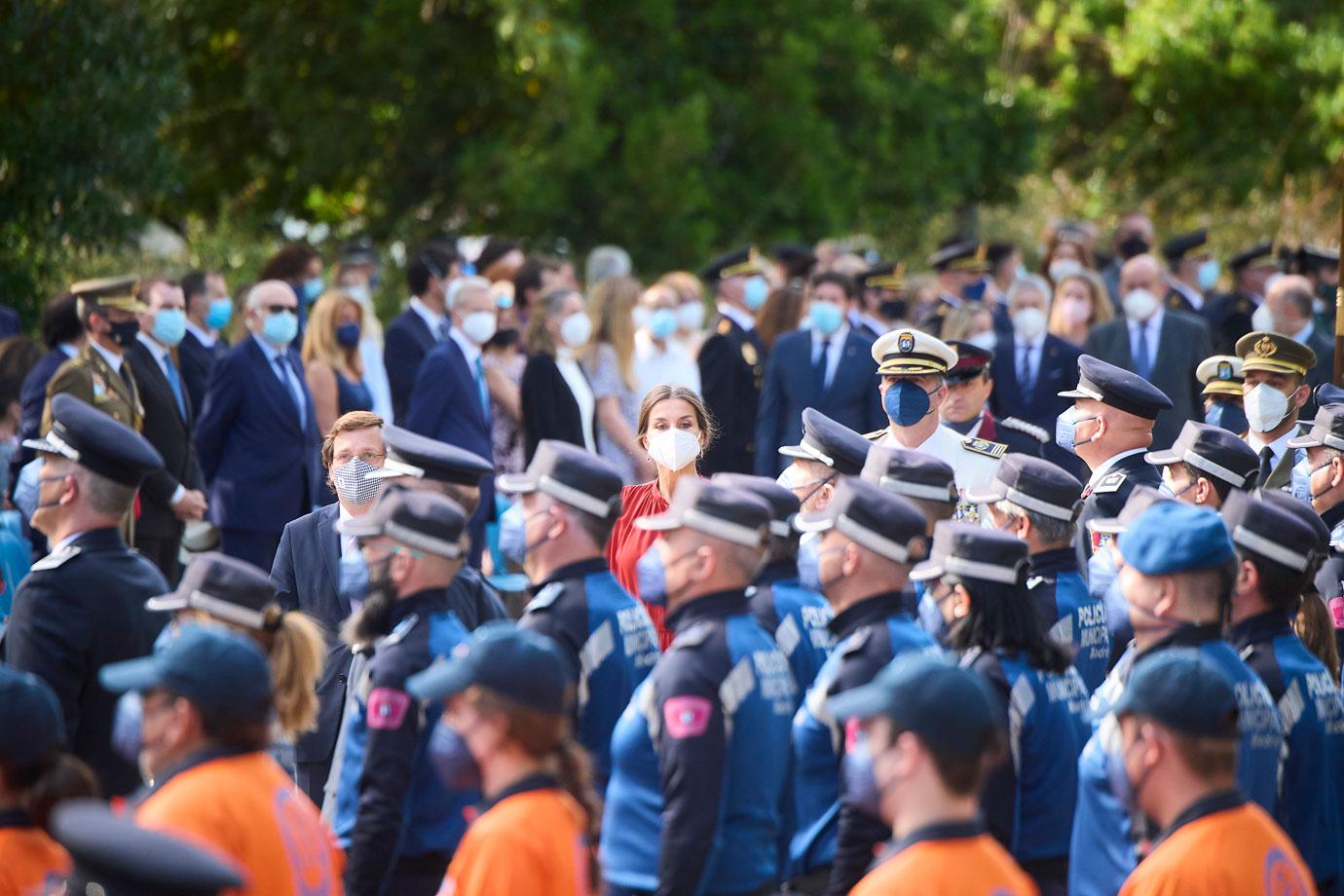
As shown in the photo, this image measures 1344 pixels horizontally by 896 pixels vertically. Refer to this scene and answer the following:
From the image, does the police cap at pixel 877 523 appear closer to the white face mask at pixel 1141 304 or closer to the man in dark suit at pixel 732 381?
the man in dark suit at pixel 732 381

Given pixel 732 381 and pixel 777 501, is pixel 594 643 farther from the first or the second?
pixel 732 381

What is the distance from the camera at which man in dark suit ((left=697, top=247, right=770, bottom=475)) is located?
13352mm

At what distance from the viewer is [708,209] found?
20.7 m

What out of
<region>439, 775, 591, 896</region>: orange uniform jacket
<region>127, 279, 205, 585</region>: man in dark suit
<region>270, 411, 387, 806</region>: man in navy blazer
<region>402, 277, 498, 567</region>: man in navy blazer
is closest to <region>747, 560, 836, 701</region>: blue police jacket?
<region>270, 411, 387, 806</region>: man in navy blazer

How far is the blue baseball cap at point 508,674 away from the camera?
4.29 meters

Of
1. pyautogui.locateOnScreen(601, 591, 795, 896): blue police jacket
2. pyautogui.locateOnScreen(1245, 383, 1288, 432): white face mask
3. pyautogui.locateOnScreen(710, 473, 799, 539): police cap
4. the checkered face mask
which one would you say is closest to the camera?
pyautogui.locateOnScreen(601, 591, 795, 896): blue police jacket

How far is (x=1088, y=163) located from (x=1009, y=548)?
1008 inches

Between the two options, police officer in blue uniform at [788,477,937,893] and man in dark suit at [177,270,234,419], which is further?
man in dark suit at [177,270,234,419]

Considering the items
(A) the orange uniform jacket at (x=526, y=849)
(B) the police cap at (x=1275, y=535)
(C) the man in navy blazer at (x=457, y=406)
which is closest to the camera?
A: (A) the orange uniform jacket at (x=526, y=849)

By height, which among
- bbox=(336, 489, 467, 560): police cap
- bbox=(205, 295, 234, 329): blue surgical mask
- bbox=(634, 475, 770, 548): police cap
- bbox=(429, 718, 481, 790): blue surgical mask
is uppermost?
bbox=(634, 475, 770, 548): police cap

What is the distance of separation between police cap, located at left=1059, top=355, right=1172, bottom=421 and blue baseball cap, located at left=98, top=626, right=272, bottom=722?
15.2 feet

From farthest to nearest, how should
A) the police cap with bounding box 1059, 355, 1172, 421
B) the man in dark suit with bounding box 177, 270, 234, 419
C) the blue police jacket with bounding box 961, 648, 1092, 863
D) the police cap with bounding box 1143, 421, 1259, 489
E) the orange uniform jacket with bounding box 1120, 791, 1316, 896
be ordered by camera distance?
the man in dark suit with bounding box 177, 270, 234, 419, the police cap with bounding box 1059, 355, 1172, 421, the police cap with bounding box 1143, 421, 1259, 489, the blue police jacket with bounding box 961, 648, 1092, 863, the orange uniform jacket with bounding box 1120, 791, 1316, 896

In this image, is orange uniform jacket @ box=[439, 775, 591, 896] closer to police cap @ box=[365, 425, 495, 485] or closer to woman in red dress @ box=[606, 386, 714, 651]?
police cap @ box=[365, 425, 495, 485]

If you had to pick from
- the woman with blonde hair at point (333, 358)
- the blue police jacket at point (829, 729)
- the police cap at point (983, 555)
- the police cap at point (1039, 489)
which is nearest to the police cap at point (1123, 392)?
the police cap at point (1039, 489)
